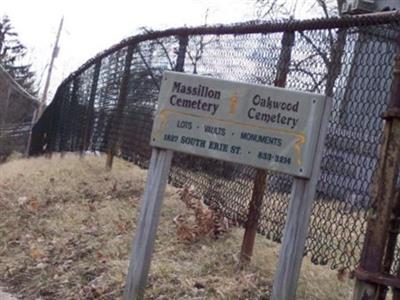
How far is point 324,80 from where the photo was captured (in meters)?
4.81

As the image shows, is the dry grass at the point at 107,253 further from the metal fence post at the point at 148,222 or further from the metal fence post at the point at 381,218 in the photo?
the metal fence post at the point at 381,218

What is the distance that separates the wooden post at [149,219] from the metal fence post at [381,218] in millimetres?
1542

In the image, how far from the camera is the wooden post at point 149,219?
464cm

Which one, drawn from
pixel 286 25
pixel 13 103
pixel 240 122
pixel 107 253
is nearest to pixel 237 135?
pixel 240 122

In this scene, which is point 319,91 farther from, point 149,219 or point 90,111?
point 90,111

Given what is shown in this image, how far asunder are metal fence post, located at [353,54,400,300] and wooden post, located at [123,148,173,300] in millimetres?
1542

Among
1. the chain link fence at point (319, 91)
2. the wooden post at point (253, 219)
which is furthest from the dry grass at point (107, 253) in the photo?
the chain link fence at point (319, 91)

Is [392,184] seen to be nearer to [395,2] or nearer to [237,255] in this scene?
[237,255]

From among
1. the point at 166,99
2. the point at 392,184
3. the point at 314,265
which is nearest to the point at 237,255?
the point at 314,265

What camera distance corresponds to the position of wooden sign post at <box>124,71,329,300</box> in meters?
4.00

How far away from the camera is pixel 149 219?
183 inches

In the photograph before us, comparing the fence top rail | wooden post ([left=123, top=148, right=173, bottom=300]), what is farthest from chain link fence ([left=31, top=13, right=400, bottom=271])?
wooden post ([left=123, top=148, right=173, bottom=300])

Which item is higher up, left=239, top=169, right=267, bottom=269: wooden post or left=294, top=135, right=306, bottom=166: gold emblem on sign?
left=294, top=135, right=306, bottom=166: gold emblem on sign

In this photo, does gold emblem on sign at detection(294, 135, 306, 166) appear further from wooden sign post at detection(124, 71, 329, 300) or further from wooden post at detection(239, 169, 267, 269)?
wooden post at detection(239, 169, 267, 269)
